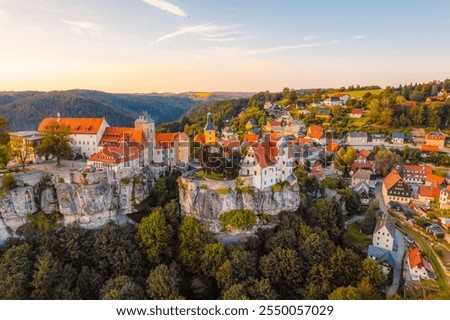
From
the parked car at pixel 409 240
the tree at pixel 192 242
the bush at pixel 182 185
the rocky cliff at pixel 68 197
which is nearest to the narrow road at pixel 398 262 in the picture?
the parked car at pixel 409 240

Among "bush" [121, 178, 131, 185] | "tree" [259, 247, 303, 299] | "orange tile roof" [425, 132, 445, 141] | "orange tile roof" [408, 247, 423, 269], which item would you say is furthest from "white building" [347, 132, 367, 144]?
"bush" [121, 178, 131, 185]

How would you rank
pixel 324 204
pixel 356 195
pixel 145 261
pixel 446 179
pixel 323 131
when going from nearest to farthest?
pixel 145 261
pixel 324 204
pixel 356 195
pixel 446 179
pixel 323 131

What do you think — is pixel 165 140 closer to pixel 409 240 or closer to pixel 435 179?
pixel 409 240

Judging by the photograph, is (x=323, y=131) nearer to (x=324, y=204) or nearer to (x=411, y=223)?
(x=411, y=223)

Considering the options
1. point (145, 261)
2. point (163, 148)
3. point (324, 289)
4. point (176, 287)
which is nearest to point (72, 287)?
point (145, 261)

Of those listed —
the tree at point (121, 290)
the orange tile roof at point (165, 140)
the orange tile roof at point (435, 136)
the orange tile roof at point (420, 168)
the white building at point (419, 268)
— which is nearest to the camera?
the tree at point (121, 290)

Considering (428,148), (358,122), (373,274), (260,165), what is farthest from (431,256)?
(358,122)

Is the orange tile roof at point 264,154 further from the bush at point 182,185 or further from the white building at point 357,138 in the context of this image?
the white building at point 357,138
